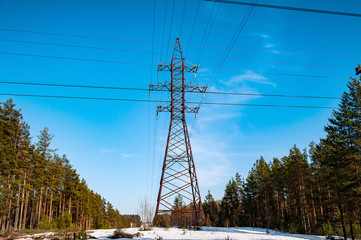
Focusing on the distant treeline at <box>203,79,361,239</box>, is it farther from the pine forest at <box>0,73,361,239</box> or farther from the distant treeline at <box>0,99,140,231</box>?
the distant treeline at <box>0,99,140,231</box>

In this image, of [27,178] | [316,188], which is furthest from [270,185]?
[27,178]

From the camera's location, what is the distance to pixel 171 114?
2408 centimetres

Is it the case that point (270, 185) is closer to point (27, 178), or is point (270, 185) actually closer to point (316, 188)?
point (316, 188)

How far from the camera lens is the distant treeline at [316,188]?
24.5 meters

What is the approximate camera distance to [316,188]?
39312 millimetres

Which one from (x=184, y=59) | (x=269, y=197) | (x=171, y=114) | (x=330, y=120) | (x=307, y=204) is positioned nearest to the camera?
(x=171, y=114)

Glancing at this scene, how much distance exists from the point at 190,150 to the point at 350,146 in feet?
56.0

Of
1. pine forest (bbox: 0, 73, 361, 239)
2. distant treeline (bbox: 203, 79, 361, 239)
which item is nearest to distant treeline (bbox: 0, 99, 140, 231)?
pine forest (bbox: 0, 73, 361, 239)

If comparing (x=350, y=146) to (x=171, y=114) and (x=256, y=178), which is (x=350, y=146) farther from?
(x=256, y=178)

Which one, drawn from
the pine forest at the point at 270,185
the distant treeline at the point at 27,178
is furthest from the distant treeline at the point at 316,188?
the distant treeline at the point at 27,178

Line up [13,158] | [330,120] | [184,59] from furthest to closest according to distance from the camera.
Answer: [13,158] → [330,120] → [184,59]

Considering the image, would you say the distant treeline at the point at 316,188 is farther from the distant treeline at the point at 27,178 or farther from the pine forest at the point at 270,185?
the distant treeline at the point at 27,178

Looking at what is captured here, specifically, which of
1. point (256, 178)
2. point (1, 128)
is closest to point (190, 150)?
point (1, 128)

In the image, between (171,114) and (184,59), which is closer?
(171,114)
